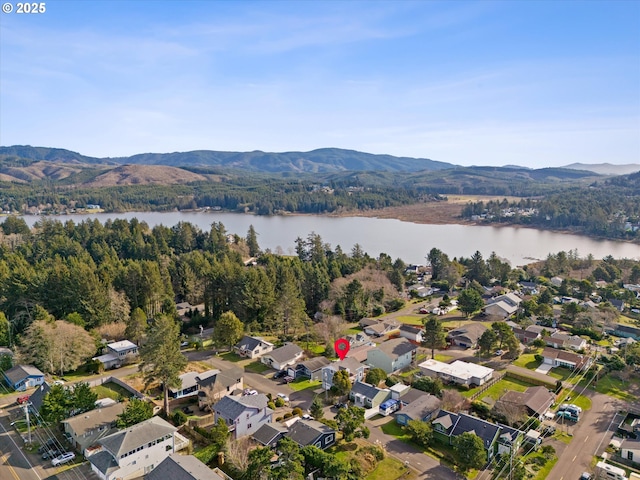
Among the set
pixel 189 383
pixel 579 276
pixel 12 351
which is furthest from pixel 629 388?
pixel 12 351

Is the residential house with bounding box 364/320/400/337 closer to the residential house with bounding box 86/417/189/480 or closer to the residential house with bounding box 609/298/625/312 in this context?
the residential house with bounding box 86/417/189/480

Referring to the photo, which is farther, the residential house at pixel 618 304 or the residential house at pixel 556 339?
the residential house at pixel 618 304

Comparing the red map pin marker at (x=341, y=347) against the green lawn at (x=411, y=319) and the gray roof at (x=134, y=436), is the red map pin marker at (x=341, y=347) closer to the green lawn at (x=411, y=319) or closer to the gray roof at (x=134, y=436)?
the green lawn at (x=411, y=319)

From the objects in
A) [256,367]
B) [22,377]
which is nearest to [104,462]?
[22,377]

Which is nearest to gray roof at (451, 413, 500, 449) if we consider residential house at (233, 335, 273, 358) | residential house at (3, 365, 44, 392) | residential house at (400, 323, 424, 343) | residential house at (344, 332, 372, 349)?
residential house at (344, 332, 372, 349)

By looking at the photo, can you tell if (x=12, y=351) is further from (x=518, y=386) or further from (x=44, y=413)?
(x=518, y=386)

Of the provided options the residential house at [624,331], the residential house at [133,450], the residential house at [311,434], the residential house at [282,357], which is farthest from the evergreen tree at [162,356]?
the residential house at [624,331]

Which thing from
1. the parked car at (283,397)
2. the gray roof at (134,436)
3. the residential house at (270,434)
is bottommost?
the parked car at (283,397)
